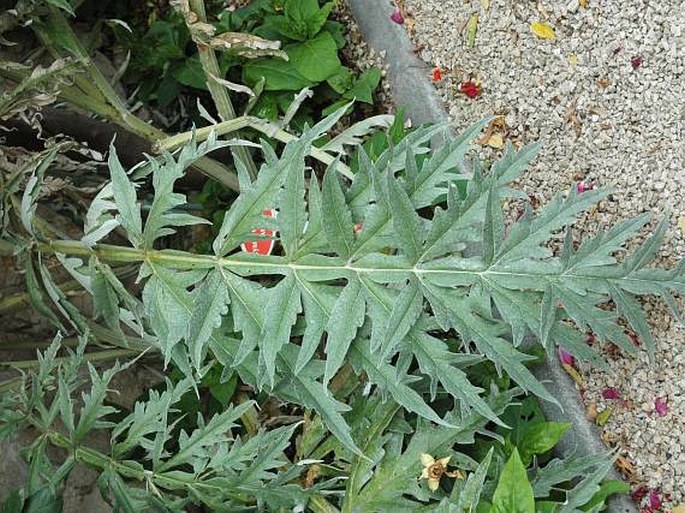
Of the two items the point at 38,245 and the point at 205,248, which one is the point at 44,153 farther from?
the point at 205,248

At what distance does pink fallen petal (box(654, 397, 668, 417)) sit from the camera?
136 centimetres

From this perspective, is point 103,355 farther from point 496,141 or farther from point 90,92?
point 496,141

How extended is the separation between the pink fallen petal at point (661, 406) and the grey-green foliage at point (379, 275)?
1.12ft

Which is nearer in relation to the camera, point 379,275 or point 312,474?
point 379,275

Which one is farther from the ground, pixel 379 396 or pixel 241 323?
pixel 241 323

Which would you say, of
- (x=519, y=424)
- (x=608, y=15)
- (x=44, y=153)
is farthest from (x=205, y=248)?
(x=608, y=15)

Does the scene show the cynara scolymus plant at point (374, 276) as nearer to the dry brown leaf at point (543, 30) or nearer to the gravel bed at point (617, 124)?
the gravel bed at point (617, 124)

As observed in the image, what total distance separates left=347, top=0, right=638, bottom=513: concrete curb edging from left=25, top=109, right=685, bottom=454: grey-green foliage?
1.23 ft

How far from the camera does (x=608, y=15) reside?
1.44 metres

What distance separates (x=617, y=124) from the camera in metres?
1.42

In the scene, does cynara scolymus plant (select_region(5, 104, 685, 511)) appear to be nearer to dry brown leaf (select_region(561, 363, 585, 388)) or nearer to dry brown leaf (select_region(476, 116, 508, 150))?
dry brown leaf (select_region(561, 363, 585, 388))

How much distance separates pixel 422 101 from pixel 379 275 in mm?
718

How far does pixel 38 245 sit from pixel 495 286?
61 cm

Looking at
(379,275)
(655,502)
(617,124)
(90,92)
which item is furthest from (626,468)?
(90,92)
